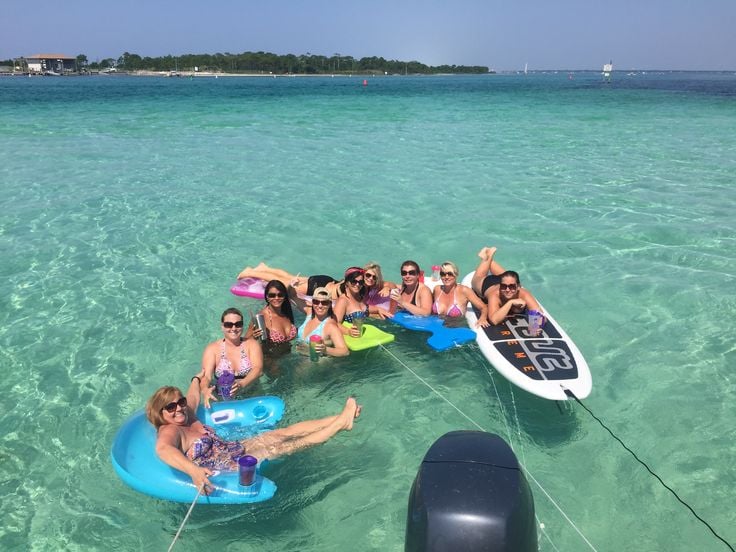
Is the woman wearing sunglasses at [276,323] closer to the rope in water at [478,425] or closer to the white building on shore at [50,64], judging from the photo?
the rope in water at [478,425]

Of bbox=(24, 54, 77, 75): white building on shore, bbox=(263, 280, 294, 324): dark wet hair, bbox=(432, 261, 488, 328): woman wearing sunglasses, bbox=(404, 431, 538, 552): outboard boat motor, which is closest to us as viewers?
bbox=(404, 431, 538, 552): outboard boat motor

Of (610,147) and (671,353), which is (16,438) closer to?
(671,353)

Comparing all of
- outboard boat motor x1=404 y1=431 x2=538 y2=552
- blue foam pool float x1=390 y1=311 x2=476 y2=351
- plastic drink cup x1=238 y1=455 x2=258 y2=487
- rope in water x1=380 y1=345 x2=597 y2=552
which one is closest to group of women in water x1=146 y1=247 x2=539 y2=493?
blue foam pool float x1=390 y1=311 x2=476 y2=351

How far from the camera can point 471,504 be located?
2.47m

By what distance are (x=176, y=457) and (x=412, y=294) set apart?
333 cm

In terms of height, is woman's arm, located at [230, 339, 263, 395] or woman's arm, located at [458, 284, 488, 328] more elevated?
woman's arm, located at [458, 284, 488, 328]

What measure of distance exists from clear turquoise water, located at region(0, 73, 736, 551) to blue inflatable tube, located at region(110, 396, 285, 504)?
28 centimetres

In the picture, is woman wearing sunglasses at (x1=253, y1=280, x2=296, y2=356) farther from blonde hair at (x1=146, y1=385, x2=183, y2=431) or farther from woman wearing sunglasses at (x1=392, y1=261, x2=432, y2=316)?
blonde hair at (x1=146, y1=385, x2=183, y2=431)

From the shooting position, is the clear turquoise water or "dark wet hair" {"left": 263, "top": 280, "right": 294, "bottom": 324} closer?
the clear turquoise water

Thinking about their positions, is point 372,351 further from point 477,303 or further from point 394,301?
point 477,303

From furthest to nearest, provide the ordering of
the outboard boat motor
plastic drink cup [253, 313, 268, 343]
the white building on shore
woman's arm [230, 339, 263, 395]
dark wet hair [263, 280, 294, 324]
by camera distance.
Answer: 1. the white building on shore
2. dark wet hair [263, 280, 294, 324]
3. plastic drink cup [253, 313, 268, 343]
4. woman's arm [230, 339, 263, 395]
5. the outboard boat motor

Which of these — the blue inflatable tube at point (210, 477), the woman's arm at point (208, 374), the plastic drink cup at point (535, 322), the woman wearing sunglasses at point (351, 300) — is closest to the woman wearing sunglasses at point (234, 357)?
the woman's arm at point (208, 374)

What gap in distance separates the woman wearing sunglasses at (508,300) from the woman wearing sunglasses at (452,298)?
0.16m

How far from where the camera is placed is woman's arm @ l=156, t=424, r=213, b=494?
3834 mm
